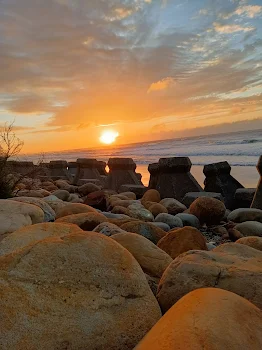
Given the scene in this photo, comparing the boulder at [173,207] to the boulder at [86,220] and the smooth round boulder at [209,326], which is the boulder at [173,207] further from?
the smooth round boulder at [209,326]

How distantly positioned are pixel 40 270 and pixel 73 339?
14.2 inches

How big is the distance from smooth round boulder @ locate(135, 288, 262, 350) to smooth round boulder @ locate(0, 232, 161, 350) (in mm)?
213

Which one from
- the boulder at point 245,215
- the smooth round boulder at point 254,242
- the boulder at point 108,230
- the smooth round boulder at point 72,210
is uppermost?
the boulder at point 108,230

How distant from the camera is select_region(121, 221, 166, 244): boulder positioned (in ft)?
11.5

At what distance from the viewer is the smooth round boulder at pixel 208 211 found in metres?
6.14

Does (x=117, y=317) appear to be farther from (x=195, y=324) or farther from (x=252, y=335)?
(x=252, y=335)

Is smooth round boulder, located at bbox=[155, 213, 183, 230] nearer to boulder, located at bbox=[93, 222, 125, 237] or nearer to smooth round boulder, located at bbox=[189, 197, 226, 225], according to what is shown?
smooth round boulder, located at bbox=[189, 197, 226, 225]

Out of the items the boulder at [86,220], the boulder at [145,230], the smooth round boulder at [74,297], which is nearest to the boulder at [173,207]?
the boulder at [145,230]

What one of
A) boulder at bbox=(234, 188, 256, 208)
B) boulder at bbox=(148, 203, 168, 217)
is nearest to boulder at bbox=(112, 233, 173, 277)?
boulder at bbox=(148, 203, 168, 217)

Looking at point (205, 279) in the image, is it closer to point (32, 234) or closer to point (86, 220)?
point (32, 234)

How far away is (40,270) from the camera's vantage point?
5.36 ft

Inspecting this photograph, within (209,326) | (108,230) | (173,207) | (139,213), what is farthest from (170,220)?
(209,326)

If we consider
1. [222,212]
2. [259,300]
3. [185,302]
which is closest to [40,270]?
[185,302]

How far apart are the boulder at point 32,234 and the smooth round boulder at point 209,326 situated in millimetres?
975
